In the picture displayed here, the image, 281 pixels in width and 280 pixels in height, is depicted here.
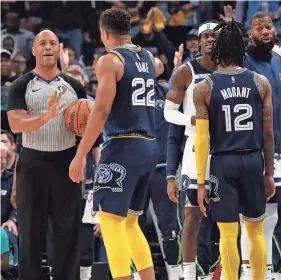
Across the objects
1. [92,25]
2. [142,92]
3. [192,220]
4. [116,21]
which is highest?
[92,25]

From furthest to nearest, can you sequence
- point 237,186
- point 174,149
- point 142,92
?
point 174,149, point 237,186, point 142,92

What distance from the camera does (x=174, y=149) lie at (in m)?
7.03

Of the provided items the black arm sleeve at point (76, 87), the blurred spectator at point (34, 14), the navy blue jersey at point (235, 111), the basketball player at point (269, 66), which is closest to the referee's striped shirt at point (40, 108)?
the black arm sleeve at point (76, 87)

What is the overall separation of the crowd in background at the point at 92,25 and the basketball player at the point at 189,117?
4.05 meters

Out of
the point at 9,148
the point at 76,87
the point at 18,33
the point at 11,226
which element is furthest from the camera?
the point at 18,33

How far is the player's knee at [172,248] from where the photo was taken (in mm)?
7746

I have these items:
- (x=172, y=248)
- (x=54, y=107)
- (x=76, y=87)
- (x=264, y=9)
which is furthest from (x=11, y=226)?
(x=264, y=9)

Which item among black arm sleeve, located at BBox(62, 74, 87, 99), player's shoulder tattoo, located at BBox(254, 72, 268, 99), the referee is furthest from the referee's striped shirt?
player's shoulder tattoo, located at BBox(254, 72, 268, 99)

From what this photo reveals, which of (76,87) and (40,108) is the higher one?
(76,87)

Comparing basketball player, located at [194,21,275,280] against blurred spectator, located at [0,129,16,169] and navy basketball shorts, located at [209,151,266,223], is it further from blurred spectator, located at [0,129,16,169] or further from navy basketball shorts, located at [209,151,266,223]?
blurred spectator, located at [0,129,16,169]

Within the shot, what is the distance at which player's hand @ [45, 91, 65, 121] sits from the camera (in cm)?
610

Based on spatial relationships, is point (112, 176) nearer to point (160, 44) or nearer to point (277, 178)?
point (277, 178)

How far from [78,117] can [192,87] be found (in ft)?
3.21

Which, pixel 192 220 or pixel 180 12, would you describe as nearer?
pixel 192 220
